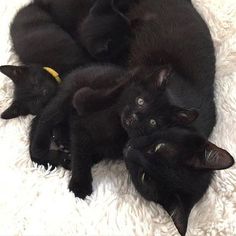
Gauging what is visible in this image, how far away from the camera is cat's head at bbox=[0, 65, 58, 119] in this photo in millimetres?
1449

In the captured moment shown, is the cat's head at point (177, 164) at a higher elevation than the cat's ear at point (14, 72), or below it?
below

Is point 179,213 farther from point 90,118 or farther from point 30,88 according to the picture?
point 30,88

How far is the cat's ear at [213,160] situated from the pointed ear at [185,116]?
0.08 m

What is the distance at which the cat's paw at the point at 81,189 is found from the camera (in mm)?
1321

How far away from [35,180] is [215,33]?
0.82 meters

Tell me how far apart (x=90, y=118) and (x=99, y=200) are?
253mm

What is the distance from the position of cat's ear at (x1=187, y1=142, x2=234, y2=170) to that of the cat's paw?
1.13 ft

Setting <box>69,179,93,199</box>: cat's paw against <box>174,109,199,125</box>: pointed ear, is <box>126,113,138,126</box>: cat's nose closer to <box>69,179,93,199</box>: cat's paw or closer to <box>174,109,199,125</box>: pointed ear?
<box>174,109,199,125</box>: pointed ear

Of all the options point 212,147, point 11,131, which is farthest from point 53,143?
point 212,147

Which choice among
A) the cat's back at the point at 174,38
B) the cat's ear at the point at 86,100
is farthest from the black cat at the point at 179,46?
the cat's ear at the point at 86,100

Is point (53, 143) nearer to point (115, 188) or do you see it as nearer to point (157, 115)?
point (115, 188)

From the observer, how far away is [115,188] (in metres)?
1.35

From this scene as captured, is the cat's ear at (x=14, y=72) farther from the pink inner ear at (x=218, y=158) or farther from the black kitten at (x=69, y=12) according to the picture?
the pink inner ear at (x=218, y=158)

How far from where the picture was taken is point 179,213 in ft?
3.68
